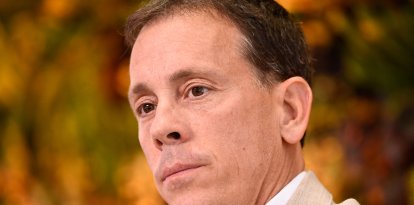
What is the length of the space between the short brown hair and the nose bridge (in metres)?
0.21

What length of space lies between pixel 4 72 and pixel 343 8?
5.37ft

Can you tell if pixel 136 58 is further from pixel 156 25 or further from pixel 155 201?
pixel 155 201

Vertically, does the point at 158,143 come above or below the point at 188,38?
below

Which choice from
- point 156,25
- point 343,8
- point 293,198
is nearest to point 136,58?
point 156,25

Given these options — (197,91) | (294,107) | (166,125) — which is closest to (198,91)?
(197,91)

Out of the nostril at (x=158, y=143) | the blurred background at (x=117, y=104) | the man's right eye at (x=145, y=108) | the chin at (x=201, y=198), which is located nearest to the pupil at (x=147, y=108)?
the man's right eye at (x=145, y=108)

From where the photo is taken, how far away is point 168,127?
1.81m

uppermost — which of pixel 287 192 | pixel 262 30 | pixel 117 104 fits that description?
pixel 262 30

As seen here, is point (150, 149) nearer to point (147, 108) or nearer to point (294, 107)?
point (147, 108)

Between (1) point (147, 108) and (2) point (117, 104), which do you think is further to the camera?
(2) point (117, 104)

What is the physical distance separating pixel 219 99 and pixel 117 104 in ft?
7.00

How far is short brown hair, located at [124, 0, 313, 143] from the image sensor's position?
1.90 meters

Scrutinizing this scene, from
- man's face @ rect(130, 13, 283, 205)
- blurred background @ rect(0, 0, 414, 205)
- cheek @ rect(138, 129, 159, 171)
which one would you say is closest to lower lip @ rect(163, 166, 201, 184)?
man's face @ rect(130, 13, 283, 205)

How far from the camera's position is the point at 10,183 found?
4105 mm
